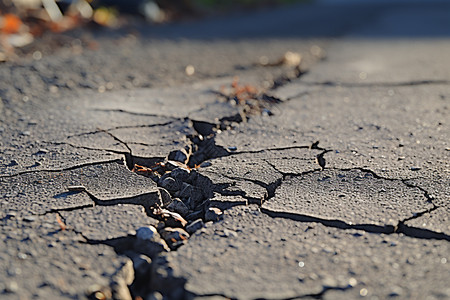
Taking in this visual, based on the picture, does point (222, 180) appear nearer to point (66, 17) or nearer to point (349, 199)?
point (349, 199)

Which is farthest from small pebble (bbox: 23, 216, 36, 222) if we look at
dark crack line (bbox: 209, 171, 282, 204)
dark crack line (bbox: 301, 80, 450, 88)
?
dark crack line (bbox: 301, 80, 450, 88)

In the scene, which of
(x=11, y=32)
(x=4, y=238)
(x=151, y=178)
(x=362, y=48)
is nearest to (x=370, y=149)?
(x=151, y=178)

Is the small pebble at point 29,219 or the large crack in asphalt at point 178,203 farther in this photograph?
the small pebble at point 29,219

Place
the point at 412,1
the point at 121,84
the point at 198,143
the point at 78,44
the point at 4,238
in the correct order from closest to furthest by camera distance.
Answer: the point at 4,238, the point at 198,143, the point at 121,84, the point at 78,44, the point at 412,1

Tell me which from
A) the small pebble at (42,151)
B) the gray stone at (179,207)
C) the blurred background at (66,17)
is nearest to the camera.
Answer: the gray stone at (179,207)

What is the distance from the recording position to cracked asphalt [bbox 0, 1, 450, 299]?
1.48 metres

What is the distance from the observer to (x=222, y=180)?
2.06 m

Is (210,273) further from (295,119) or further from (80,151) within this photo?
(295,119)

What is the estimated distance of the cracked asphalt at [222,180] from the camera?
1477mm

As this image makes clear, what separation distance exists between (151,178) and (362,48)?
362 centimetres

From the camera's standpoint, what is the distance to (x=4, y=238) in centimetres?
163

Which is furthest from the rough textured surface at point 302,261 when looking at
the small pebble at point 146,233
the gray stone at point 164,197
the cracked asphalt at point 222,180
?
the gray stone at point 164,197

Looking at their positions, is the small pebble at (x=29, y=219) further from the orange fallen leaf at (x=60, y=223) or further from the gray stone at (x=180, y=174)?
the gray stone at (x=180, y=174)

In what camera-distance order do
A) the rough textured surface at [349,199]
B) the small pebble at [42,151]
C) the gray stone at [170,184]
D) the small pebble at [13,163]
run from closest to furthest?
the rough textured surface at [349,199]
the gray stone at [170,184]
the small pebble at [13,163]
the small pebble at [42,151]
